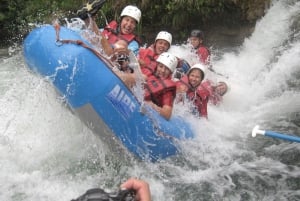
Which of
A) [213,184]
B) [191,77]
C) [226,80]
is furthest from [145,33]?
[213,184]

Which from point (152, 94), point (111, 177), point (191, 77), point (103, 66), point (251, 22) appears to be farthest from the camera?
point (251, 22)

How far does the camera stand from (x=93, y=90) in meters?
4.41

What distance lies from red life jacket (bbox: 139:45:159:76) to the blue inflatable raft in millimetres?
945

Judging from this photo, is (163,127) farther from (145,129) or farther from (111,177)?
(111,177)

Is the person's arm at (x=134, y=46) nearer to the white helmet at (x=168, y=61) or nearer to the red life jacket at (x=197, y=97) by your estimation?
the white helmet at (x=168, y=61)

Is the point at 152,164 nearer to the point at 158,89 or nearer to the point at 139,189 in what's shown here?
the point at 158,89

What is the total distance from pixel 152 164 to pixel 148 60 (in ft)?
5.41

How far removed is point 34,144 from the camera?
5.30 meters

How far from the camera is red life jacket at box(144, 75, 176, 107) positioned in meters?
5.11

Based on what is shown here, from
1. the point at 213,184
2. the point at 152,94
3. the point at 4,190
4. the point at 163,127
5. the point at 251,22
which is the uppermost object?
the point at 251,22

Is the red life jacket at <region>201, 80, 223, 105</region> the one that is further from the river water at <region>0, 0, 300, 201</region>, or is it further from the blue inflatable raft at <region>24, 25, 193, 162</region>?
the blue inflatable raft at <region>24, 25, 193, 162</region>

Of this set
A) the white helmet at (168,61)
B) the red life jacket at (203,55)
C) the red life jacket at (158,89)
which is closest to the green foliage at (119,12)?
the red life jacket at (203,55)

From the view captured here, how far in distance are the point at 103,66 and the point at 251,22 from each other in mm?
5846

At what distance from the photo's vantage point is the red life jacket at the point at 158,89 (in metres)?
5.11
